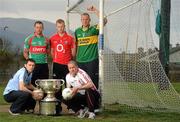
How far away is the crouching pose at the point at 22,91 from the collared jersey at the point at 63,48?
0.68 metres

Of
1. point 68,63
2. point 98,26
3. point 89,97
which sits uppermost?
point 98,26

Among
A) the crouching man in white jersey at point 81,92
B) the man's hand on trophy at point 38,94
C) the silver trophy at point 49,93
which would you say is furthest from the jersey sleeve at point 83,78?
the man's hand on trophy at point 38,94

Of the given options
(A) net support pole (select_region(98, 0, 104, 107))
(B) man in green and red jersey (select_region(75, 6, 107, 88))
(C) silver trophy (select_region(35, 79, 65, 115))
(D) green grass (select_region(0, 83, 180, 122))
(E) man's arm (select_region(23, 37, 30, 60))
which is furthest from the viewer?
(E) man's arm (select_region(23, 37, 30, 60))

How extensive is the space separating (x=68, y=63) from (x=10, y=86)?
1.28 m

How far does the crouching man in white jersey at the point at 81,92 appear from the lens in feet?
31.0

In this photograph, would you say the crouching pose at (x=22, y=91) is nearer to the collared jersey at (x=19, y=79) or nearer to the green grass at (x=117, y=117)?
the collared jersey at (x=19, y=79)

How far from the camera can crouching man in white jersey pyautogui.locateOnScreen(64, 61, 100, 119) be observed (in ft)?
31.0

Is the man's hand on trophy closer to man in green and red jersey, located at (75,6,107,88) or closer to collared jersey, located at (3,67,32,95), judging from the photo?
collared jersey, located at (3,67,32,95)

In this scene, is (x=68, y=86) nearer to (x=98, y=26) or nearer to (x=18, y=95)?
(x=18, y=95)

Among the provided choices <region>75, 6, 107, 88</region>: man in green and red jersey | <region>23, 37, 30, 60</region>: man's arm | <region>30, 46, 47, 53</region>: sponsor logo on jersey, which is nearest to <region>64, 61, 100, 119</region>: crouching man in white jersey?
<region>75, 6, 107, 88</region>: man in green and red jersey

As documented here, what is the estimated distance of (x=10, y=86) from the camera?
995 centimetres

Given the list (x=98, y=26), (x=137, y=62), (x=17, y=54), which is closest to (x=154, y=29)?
(x=137, y=62)

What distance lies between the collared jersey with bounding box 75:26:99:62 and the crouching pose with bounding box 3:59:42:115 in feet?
3.32

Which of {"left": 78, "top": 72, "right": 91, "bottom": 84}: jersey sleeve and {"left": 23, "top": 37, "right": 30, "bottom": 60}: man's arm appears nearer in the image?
{"left": 78, "top": 72, "right": 91, "bottom": 84}: jersey sleeve
